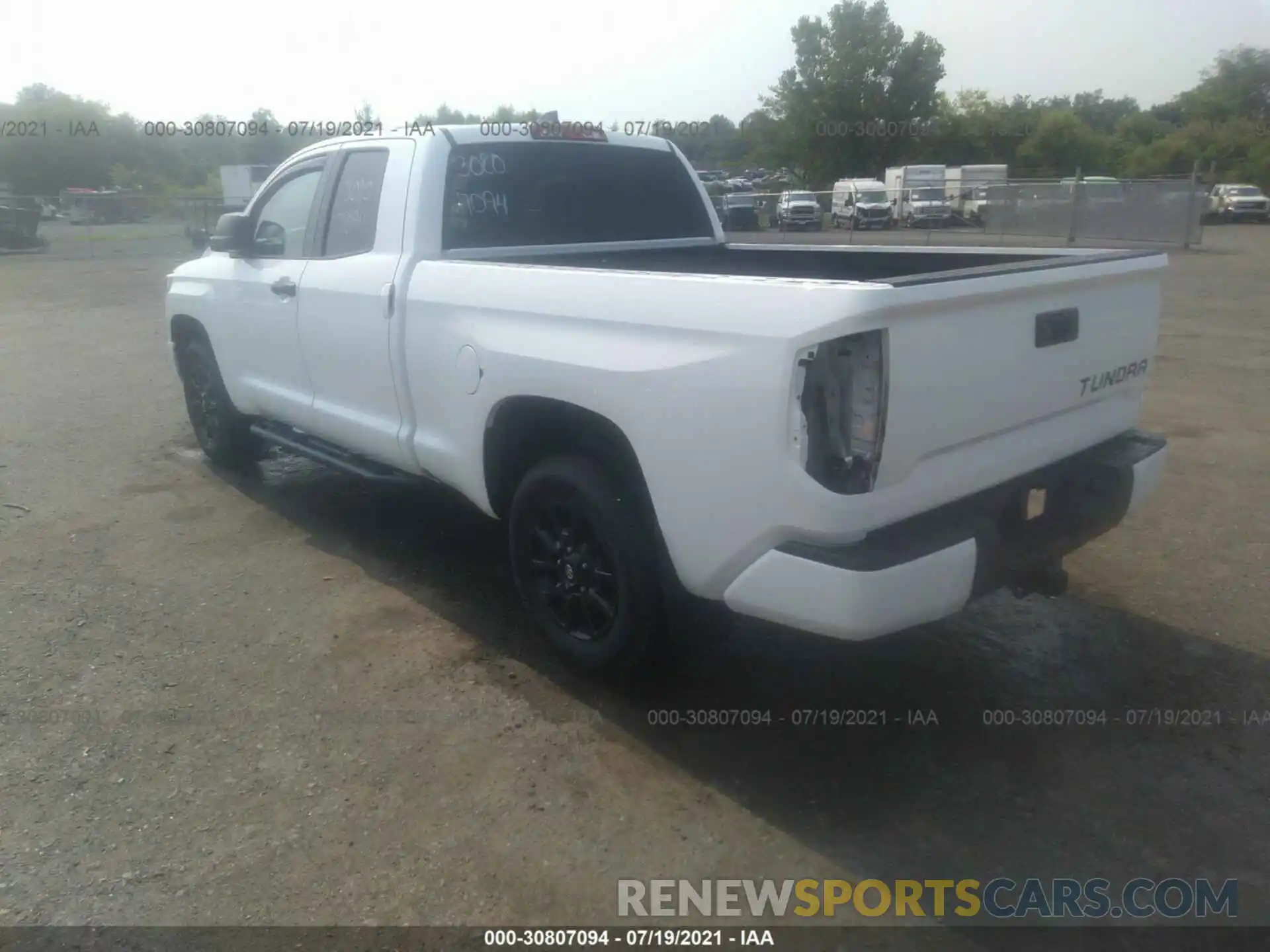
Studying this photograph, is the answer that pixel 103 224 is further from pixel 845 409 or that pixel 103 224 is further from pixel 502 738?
Result: pixel 845 409

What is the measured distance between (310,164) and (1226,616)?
4771mm

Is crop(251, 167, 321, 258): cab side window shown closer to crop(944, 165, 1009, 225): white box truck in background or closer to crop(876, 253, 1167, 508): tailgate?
crop(876, 253, 1167, 508): tailgate

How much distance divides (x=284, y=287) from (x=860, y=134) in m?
55.3

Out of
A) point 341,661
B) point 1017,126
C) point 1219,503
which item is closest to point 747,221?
point 1219,503

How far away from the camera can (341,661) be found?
161 inches

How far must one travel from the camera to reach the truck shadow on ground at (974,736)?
293 centimetres

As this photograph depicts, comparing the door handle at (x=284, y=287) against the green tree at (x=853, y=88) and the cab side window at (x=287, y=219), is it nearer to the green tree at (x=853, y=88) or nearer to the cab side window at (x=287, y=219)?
the cab side window at (x=287, y=219)

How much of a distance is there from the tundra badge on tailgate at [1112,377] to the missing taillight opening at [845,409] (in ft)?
3.69

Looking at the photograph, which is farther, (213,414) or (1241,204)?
(1241,204)

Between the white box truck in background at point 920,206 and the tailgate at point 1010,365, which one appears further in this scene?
the white box truck in background at point 920,206

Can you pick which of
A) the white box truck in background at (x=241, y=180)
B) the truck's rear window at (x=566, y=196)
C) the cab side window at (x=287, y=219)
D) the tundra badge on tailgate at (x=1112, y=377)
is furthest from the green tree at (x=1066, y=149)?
the tundra badge on tailgate at (x=1112, y=377)

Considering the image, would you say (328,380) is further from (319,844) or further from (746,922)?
(746,922)

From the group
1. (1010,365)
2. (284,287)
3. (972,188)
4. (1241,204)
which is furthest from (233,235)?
(1241,204)

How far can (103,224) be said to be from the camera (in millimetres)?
38719
